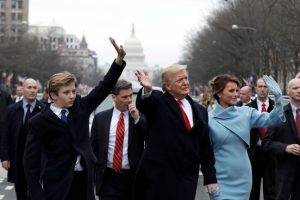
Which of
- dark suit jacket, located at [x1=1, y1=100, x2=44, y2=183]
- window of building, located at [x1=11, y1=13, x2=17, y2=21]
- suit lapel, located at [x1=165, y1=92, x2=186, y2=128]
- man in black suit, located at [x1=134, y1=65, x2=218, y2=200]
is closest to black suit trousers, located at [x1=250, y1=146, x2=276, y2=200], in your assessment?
dark suit jacket, located at [x1=1, y1=100, x2=44, y2=183]

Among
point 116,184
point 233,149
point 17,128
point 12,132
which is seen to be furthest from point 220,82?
point 12,132

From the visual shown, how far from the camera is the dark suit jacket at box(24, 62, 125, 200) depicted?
6.08 metres

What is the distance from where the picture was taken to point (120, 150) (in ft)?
24.9

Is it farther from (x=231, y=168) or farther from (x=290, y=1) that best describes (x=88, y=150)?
(x=290, y=1)

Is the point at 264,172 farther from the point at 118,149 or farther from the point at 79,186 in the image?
the point at 79,186

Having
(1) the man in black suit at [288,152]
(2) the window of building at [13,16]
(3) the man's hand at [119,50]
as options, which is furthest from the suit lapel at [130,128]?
(2) the window of building at [13,16]

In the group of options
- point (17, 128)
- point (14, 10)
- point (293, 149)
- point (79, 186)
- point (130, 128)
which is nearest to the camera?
point (79, 186)

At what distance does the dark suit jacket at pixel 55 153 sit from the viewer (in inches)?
239

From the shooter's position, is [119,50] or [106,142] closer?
[119,50]

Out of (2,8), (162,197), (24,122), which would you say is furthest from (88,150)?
(2,8)

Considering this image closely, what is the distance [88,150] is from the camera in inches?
244

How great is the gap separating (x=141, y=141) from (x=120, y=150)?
0.24 metres

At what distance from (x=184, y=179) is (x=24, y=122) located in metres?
4.05

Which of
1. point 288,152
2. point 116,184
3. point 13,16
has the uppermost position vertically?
point 13,16
